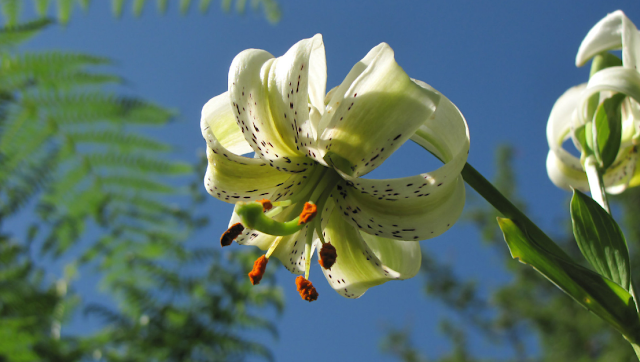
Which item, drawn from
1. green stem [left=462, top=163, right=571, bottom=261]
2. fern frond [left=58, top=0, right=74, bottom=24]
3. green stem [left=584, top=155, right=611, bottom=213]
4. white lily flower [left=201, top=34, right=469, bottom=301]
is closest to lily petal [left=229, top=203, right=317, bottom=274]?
white lily flower [left=201, top=34, right=469, bottom=301]

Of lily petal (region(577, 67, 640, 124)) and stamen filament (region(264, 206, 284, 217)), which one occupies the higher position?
lily petal (region(577, 67, 640, 124))

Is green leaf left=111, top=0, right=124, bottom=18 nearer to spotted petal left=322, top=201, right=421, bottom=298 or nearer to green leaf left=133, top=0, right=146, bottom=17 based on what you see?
green leaf left=133, top=0, right=146, bottom=17

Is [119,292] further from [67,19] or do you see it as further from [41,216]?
[67,19]

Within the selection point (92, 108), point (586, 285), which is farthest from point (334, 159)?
point (92, 108)

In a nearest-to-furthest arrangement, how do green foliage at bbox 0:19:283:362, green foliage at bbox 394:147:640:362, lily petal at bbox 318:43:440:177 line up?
lily petal at bbox 318:43:440:177
green foliage at bbox 0:19:283:362
green foliage at bbox 394:147:640:362

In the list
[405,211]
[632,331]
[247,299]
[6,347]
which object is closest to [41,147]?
[6,347]

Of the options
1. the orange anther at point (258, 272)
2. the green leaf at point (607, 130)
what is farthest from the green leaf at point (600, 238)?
the orange anther at point (258, 272)

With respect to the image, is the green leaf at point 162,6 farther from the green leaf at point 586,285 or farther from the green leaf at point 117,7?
the green leaf at point 586,285

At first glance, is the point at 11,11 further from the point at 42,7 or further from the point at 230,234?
the point at 230,234
